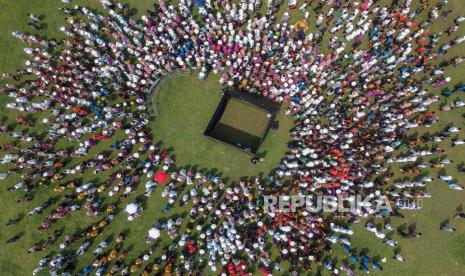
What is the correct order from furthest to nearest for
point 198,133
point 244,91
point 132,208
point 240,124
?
point 240,124, point 198,133, point 244,91, point 132,208

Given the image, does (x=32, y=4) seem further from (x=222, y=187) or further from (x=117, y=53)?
(x=222, y=187)

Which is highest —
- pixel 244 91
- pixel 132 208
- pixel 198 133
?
pixel 244 91

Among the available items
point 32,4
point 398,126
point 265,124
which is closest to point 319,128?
point 265,124

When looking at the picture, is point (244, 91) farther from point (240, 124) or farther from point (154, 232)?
→ point (154, 232)

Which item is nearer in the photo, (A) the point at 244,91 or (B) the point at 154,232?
(B) the point at 154,232

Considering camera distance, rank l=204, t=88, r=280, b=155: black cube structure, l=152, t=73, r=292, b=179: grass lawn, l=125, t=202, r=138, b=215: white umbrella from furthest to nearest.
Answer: l=204, t=88, r=280, b=155: black cube structure, l=152, t=73, r=292, b=179: grass lawn, l=125, t=202, r=138, b=215: white umbrella

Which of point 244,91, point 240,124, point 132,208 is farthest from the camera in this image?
point 240,124

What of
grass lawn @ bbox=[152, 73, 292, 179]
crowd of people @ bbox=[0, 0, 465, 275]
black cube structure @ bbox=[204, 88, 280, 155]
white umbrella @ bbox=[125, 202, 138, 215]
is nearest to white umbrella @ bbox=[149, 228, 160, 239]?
crowd of people @ bbox=[0, 0, 465, 275]

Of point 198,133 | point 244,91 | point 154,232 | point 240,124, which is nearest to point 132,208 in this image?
point 154,232

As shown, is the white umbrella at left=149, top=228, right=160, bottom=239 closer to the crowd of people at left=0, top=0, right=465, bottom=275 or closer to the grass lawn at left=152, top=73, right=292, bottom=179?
the crowd of people at left=0, top=0, right=465, bottom=275
